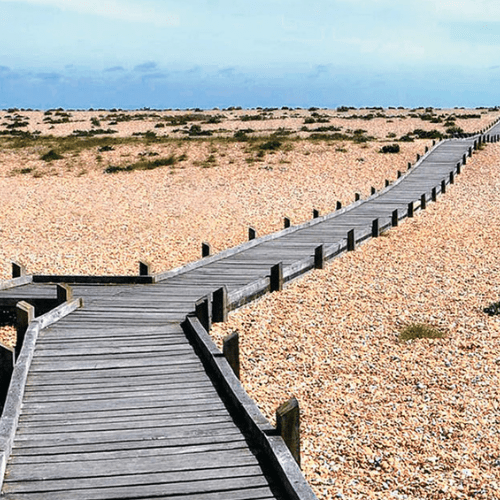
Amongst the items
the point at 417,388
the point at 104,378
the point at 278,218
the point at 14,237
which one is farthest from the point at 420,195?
the point at 104,378

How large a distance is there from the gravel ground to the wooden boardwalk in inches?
47.8

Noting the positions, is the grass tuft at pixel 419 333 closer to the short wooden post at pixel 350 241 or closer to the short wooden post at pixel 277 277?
the short wooden post at pixel 277 277

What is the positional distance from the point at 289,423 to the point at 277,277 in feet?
28.6

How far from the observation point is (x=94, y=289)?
14672mm

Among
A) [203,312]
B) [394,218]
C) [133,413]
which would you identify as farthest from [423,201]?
[133,413]

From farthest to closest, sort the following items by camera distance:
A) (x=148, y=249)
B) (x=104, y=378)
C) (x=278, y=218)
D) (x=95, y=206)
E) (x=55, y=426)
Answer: (x=95, y=206) < (x=278, y=218) < (x=148, y=249) < (x=104, y=378) < (x=55, y=426)

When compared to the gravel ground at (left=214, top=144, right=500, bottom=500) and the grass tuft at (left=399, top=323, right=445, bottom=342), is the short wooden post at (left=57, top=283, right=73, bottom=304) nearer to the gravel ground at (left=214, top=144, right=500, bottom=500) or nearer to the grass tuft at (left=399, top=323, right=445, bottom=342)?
the gravel ground at (left=214, top=144, right=500, bottom=500)

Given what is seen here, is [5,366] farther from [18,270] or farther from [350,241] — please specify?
[350,241]

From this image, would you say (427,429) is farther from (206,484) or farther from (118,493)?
(118,493)

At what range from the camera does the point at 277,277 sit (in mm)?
15797

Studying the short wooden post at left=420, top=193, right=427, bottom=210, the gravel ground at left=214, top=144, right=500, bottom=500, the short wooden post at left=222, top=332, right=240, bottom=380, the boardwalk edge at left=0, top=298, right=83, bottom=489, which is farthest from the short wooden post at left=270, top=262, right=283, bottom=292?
the short wooden post at left=420, top=193, right=427, bottom=210

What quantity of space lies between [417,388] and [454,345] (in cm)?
221

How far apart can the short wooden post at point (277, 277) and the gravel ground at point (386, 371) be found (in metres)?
0.33

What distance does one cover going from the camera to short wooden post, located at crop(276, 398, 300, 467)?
23.2 feet
